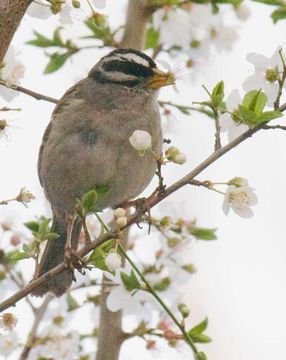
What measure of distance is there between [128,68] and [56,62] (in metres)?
0.45

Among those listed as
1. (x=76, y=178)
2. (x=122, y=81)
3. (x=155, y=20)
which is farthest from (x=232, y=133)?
(x=155, y=20)

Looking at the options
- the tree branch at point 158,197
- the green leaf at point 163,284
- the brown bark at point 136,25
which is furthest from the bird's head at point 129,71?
the tree branch at point 158,197

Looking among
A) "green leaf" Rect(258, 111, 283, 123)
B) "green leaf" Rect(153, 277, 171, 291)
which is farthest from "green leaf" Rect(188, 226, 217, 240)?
"green leaf" Rect(258, 111, 283, 123)

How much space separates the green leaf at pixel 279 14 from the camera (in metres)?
3.19

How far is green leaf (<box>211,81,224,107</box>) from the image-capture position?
9.10 ft

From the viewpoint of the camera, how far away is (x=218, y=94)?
2.79 meters

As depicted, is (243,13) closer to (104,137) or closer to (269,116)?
(104,137)

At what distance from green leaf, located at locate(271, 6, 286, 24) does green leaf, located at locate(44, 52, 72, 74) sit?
5.26 ft

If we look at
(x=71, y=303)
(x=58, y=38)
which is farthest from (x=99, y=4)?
(x=71, y=303)

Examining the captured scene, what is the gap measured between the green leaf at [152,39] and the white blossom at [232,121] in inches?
70.8

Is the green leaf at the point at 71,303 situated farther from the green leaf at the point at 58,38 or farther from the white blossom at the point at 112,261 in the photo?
the white blossom at the point at 112,261

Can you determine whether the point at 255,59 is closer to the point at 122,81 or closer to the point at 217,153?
the point at 217,153

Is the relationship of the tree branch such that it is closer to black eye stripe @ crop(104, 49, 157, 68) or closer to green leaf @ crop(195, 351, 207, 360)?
green leaf @ crop(195, 351, 207, 360)

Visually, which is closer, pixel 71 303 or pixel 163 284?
pixel 163 284
